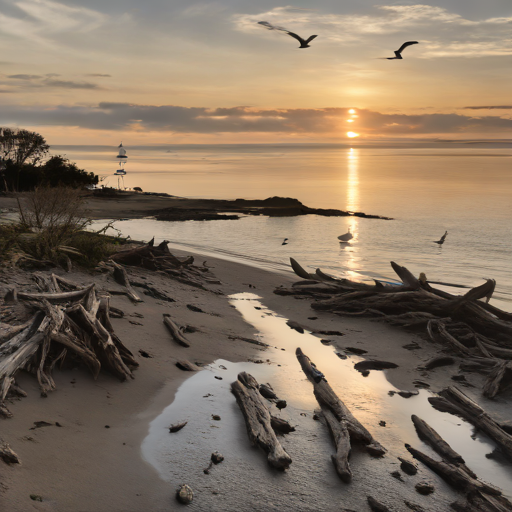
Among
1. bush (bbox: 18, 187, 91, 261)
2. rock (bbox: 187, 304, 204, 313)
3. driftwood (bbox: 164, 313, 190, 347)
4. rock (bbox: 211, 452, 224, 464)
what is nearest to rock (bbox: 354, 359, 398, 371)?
driftwood (bbox: 164, 313, 190, 347)

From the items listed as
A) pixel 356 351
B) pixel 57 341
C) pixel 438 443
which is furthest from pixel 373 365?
pixel 57 341

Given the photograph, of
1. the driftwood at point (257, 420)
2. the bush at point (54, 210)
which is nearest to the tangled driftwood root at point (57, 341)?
the driftwood at point (257, 420)

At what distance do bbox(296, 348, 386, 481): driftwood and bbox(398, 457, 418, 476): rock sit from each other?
0.26 metres

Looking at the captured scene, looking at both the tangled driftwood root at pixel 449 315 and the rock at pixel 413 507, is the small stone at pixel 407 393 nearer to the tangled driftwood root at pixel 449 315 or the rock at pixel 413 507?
the tangled driftwood root at pixel 449 315

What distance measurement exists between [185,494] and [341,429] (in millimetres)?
2188

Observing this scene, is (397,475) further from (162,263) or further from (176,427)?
(162,263)

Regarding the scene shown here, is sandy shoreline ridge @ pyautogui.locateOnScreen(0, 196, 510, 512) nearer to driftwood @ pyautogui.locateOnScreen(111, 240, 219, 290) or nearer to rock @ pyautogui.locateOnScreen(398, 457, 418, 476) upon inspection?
rock @ pyautogui.locateOnScreen(398, 457, 418, 476)

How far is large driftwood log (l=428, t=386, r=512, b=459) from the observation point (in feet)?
19.8

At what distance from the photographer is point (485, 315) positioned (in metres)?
10.7

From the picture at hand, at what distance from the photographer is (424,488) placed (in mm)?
4957

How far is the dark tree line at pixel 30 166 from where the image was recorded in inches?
1585

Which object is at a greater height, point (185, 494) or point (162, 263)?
point (162, 263)

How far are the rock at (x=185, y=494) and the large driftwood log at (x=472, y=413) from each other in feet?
12.7

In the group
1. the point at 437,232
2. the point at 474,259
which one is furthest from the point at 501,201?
the point at 474,259
